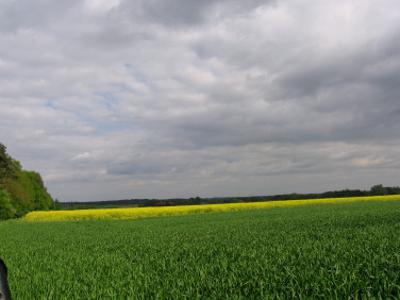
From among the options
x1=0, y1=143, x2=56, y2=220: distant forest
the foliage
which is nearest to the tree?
x1=0, y1=143, x2=56, y2=220: distant forest

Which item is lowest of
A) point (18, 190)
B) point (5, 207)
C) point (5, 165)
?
point (5, 207)

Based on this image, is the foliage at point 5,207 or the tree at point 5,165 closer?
the foliage at point 5,207

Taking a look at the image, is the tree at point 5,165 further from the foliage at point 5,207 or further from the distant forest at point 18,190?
the foliage at point 5,207

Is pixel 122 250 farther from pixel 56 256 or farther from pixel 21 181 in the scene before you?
pixel 21 181

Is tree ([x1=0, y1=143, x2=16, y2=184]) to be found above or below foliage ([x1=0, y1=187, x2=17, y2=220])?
above

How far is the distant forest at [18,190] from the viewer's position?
49688 millimetres

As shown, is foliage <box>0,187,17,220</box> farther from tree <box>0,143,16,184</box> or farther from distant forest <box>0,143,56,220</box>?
tree <box>0,143,16,184</box>

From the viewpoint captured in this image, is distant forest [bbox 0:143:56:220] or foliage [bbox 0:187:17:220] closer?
foliage [bbox 0:187:17:220]

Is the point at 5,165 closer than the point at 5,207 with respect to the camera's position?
No

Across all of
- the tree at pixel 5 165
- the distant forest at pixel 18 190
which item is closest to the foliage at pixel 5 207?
the distant forest at pixel 18 190

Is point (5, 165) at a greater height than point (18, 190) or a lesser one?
greater

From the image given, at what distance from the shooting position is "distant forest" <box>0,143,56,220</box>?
49.7m

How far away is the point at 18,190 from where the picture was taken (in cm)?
5588

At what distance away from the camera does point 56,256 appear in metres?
14.3
